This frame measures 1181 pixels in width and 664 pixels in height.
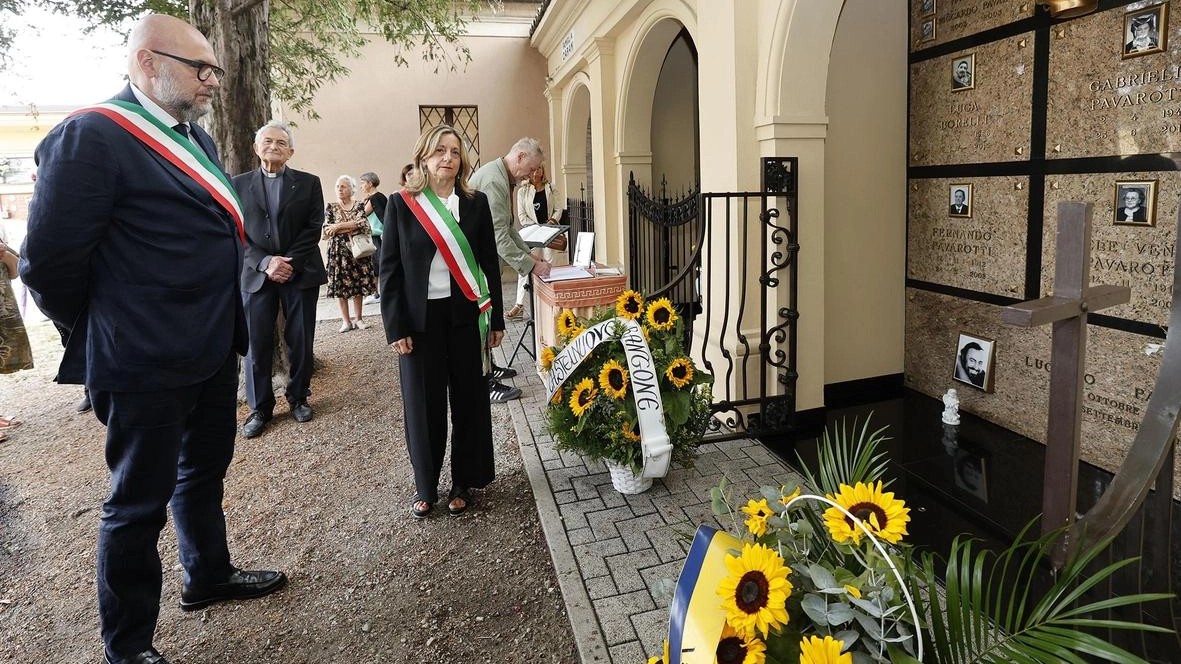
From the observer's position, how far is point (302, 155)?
12.6 m

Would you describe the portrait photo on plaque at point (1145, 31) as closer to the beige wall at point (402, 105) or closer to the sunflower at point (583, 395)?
the sunflower at point (583, 395)

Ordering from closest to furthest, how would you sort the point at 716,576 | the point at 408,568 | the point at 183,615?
the point at 716,576, the point at 183,615, the point at 408,568

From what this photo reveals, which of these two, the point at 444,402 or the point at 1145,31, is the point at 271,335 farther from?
the point at 1145,31

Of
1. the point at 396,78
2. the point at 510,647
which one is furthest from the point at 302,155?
the point at 510,647

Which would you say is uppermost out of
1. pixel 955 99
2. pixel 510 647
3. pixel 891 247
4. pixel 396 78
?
pixel 396 78

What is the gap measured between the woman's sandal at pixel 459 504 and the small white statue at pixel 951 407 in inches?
117

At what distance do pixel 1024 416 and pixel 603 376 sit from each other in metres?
2.63

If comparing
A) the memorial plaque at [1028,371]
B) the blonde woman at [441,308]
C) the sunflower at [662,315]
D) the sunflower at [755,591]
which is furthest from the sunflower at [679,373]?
the sunflower at [755,591]

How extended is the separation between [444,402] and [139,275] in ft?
4.91

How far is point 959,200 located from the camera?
443 centimetres

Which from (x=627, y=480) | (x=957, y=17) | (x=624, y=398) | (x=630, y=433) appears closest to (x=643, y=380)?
(x=624, y=398)

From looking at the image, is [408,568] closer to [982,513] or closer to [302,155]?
[982,513]

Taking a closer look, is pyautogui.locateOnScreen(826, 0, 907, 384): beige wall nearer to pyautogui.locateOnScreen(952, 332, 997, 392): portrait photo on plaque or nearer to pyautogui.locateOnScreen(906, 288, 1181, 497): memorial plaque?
pyautogui.locateOnScreen(906, 288, 1181, 497): memorial plaque

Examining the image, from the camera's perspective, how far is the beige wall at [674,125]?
29.2 ft
